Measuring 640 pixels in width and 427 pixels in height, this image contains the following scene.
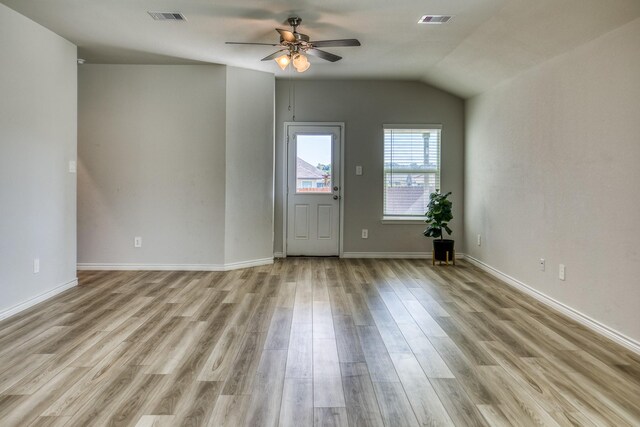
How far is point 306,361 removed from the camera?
2.65 metres

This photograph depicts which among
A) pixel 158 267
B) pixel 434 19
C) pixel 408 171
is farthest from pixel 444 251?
pixel 158 267

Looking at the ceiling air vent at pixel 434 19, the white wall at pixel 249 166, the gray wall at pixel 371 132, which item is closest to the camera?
the ceiling air vent at pixel 434 19

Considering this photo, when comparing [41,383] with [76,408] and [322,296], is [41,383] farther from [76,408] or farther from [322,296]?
[322,296]

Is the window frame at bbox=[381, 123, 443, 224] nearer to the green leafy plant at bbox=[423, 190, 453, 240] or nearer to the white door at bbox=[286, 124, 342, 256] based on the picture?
the green leafy plant at bbox=[423, 190, 453, 240]

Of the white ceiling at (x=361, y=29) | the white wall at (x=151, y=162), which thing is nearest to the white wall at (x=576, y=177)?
the white ceiling at (x=361, y=29)

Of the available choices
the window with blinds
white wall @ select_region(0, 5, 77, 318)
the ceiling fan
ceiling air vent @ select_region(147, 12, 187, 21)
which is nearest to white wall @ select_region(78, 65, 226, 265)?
white wall @ select_region(0, 5, 77, 318)

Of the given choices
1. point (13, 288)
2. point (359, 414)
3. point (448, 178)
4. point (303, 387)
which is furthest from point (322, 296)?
point (448, 178)

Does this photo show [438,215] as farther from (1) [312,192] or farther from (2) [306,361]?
(2) [306,361]

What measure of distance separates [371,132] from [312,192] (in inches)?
50.5

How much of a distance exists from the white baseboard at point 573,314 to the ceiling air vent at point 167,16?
4.28 meters

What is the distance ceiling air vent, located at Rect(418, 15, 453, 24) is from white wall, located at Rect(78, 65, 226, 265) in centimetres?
266

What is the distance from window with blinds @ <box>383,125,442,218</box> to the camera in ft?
21.1

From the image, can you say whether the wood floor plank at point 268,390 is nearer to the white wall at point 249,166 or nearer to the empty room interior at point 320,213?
the empty room interior at point 320,213

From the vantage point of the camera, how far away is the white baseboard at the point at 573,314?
2.93 meters
